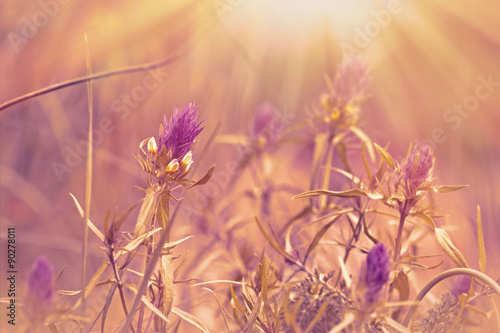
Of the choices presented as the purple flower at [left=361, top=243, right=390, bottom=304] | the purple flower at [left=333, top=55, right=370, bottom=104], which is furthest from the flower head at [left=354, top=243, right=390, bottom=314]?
the purple flower at [left=333, top=55, right=370, bottom=104]

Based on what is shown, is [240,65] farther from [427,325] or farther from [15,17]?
[427,325]

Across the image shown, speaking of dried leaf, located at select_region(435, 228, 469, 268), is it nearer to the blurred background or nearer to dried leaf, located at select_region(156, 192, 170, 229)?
dried leaf, located at select_region(156, 192, 170, 229)

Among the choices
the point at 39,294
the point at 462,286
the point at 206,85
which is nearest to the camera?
the point at 39,294

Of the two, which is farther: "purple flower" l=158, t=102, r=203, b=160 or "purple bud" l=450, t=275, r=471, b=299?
"purple bud" l=450, t=275, r=471, b=299

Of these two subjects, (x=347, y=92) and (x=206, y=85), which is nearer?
(x=347, y=92)

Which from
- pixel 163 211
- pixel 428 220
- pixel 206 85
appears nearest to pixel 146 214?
pixel 163 211

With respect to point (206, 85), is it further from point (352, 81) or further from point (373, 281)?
point (373, 281)

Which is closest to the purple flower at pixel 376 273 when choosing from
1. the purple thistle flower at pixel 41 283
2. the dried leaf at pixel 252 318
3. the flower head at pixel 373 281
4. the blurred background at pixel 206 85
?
the flower head at pixel 373 281
